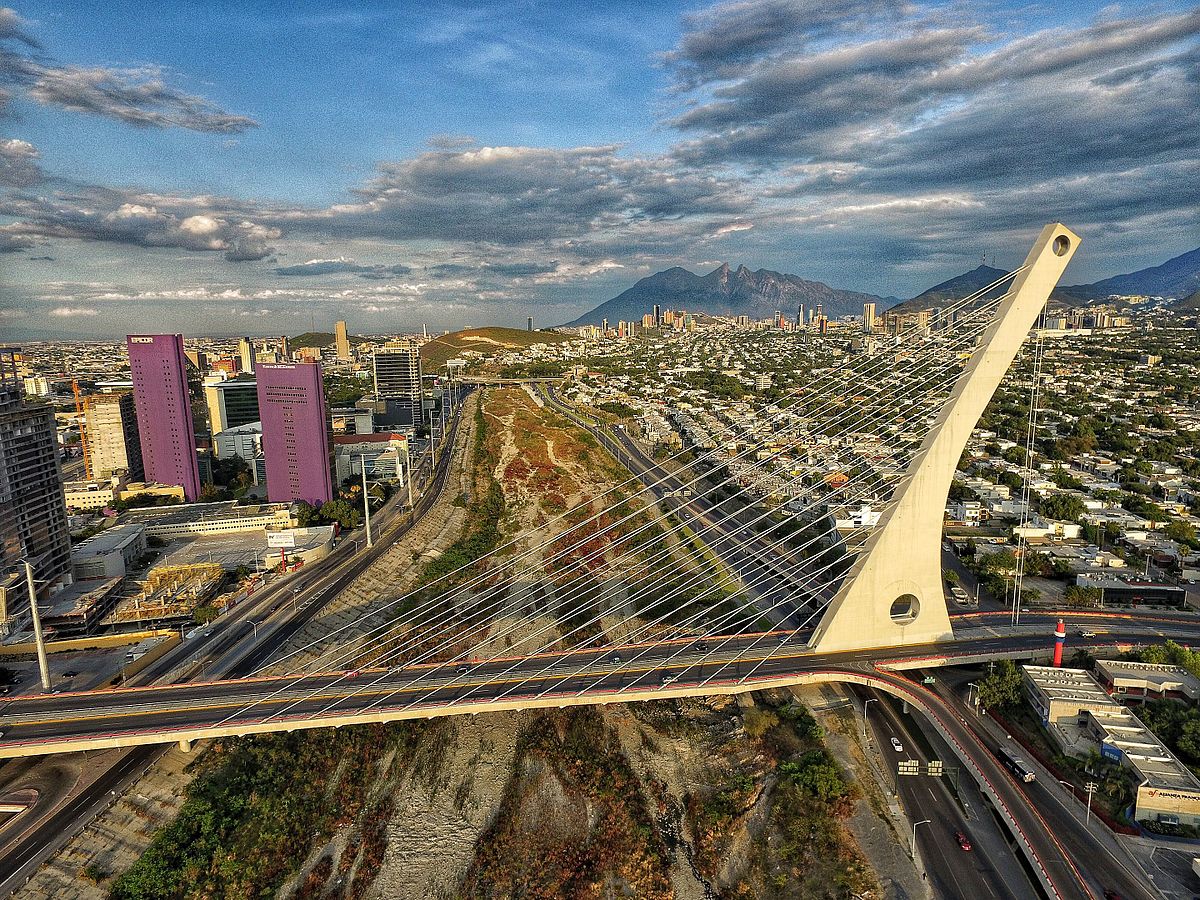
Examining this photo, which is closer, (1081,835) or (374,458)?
(1081,835)

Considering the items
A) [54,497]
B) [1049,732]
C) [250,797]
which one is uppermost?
[54,497]

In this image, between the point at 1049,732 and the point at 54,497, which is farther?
the point at 54,497

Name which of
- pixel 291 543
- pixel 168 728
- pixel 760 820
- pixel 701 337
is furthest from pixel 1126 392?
pixel 701 337

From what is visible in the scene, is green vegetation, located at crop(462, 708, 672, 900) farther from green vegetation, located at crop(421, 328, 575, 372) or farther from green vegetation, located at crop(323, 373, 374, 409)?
green vegetation, located at crop(421, 328, 575, 372)

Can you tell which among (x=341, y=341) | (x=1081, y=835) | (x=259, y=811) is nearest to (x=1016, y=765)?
(x=1081, y=835)

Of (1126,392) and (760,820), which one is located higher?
(1126,392)

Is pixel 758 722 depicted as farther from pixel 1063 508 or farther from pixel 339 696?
pixel 1063 508

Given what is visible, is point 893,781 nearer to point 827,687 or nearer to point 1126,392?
point 827,687

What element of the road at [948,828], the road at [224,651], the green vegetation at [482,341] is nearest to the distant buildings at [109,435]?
the road at [224,651]
